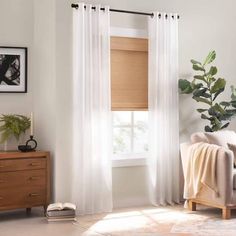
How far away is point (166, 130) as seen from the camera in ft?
21.4

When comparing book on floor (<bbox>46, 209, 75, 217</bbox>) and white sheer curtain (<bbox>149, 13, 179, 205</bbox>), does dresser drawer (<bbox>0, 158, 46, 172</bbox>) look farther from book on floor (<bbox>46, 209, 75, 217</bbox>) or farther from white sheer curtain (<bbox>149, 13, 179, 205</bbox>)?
white sheer curtain (<bbox>149, 13, 179, 205</bbox>)

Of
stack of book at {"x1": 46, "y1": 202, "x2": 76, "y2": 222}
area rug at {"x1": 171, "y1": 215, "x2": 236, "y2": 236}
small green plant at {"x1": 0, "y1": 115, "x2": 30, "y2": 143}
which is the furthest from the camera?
small green plant at {"x1": 0, "y1": 115, "x2": 30, "y2": 143}

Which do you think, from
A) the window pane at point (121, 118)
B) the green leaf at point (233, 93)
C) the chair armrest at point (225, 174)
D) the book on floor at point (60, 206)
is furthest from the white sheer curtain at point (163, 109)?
the book on floor at point (60, 206)

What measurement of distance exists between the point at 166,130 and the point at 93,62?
4.27 ft

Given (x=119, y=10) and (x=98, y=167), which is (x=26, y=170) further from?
(x=119, y=10)

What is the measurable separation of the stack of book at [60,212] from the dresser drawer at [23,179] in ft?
1.17

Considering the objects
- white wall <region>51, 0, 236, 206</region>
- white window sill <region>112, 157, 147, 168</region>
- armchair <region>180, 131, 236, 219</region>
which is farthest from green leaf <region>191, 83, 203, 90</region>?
white window sill <region>112, 157, 147, 168</region>

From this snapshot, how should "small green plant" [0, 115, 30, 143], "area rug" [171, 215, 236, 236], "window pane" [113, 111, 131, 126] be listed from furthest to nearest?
"window pane" [113, 111, 131, 126] < "small green plant" [0, 115, 30, 143] < "area rug" [171, 215, 236, 236]

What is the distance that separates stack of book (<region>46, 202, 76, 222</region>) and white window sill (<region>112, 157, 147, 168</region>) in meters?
0.92

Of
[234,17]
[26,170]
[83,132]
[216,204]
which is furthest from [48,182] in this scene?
[234,17]

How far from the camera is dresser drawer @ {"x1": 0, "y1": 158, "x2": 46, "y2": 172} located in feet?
18.6

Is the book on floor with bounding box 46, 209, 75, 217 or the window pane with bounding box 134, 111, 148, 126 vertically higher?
the window pane with bounding box 134, 111, 148, 126

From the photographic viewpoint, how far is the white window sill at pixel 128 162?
250 inches

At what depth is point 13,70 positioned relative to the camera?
6.25 meters
